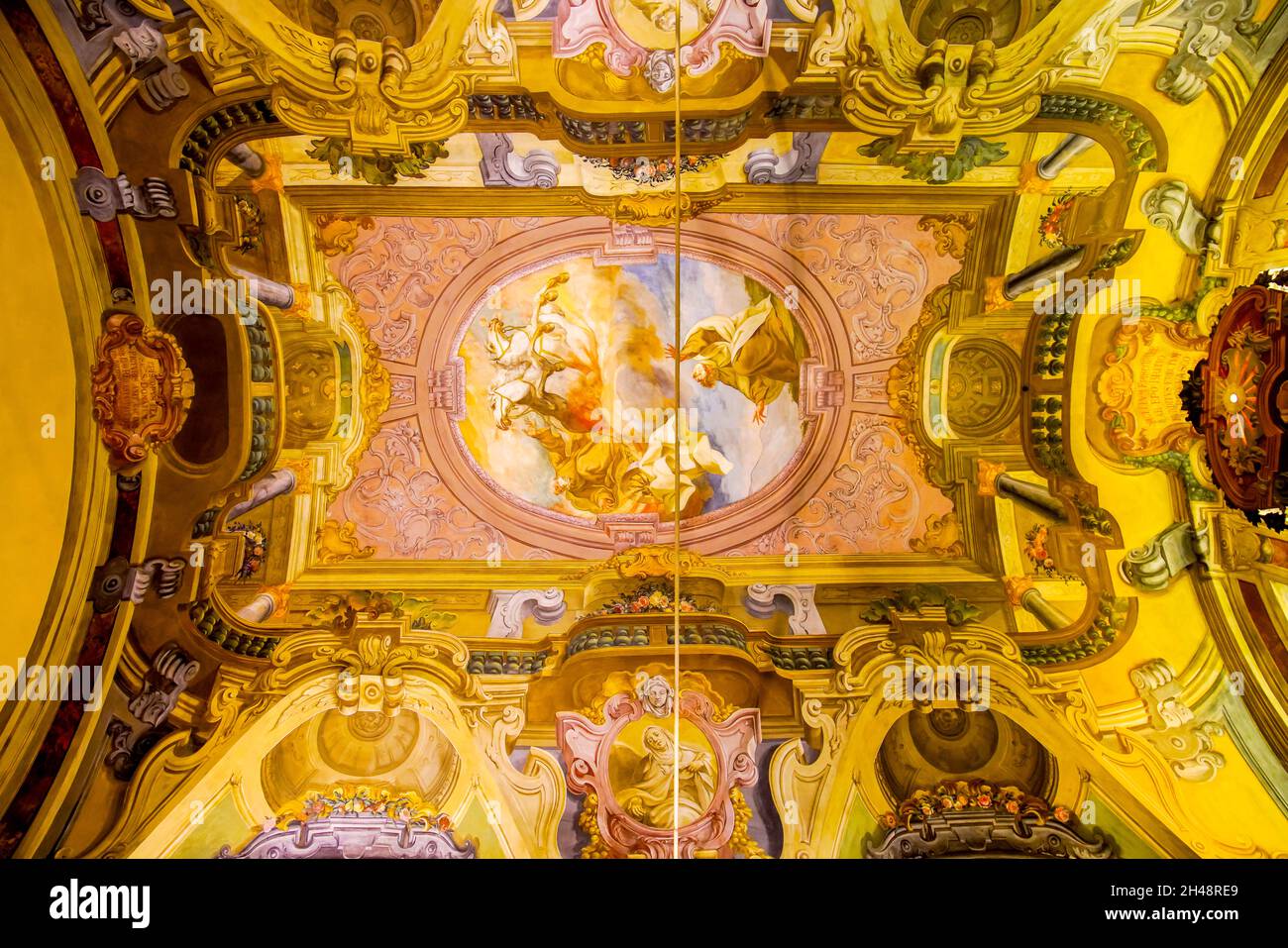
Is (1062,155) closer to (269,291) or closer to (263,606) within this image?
(269,291)

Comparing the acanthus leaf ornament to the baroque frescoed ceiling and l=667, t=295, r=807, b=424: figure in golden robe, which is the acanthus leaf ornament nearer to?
the baroque frescoed ceiling

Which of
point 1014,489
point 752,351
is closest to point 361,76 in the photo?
point 752,351

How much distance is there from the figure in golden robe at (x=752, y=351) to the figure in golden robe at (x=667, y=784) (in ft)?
10.4

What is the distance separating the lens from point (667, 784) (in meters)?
6.87

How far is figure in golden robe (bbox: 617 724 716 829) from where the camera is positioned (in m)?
6.79

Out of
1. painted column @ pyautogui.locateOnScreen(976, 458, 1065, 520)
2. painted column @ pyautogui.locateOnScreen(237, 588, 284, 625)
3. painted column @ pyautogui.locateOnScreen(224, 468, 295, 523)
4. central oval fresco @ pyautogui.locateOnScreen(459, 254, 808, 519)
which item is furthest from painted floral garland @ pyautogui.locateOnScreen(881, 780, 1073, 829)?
painted column @ pyautogui.locateOnScreen(224, 468, 295, 523)

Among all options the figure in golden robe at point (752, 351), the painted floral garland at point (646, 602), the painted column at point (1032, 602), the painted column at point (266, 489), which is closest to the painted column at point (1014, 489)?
the painted column at point (1032, 602)

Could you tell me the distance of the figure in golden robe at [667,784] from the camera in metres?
6.79

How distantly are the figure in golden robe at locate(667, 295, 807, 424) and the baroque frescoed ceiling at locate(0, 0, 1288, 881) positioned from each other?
0.16ft

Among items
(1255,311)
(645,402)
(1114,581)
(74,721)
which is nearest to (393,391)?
(645,402)

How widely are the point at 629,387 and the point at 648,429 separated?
1.46 feet

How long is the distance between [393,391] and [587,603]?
9.10 feet
